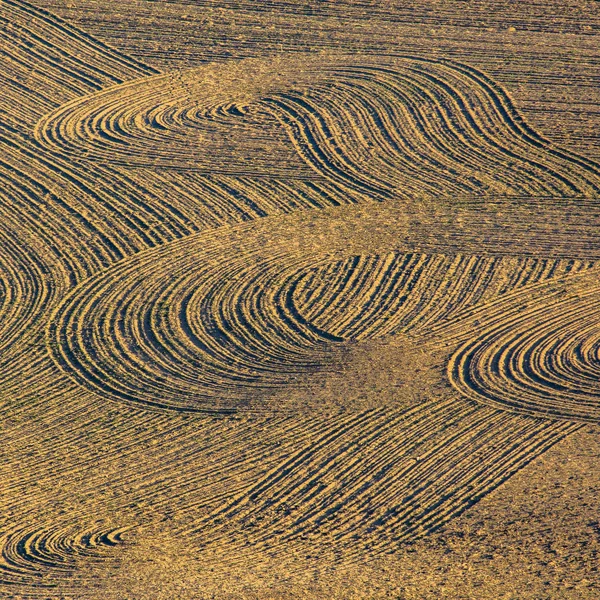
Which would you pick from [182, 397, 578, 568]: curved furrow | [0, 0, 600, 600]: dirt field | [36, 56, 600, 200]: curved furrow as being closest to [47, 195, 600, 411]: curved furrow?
[0, 0, 600, 600]: dirt field

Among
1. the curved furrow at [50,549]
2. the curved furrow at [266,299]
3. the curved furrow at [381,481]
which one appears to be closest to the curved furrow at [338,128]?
the curved furrow at [266,299]

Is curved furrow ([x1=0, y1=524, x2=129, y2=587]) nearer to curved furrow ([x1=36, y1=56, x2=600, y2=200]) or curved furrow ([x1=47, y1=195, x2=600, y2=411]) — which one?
curved furrow ([x1=47, y1=195, x2=600, y2=411])

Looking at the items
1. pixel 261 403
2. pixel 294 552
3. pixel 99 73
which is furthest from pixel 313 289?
pixel 99 73

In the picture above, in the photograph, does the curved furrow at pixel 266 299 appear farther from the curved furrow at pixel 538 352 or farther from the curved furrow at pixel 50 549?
the curved furrow at pixel 50 549

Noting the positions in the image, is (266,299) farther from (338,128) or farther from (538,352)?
(338,128)

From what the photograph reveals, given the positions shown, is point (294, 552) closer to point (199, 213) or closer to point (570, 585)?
point (570, 585)
